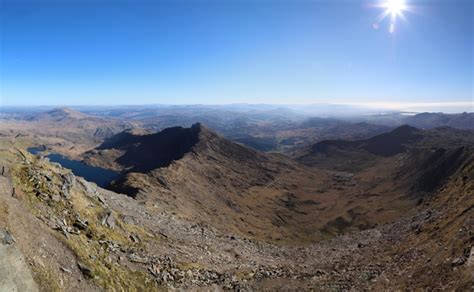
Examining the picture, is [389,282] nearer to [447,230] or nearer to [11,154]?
[447,230]

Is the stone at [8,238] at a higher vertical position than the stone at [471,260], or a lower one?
higher

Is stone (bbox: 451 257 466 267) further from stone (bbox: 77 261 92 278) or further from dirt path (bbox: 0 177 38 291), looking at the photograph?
dirt path (bbox: 0 177 38 291)

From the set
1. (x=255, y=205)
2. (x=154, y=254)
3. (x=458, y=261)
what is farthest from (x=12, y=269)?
(x=255, y=205)

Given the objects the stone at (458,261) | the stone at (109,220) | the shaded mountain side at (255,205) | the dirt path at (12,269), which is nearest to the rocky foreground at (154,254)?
the dirt path at (12,269)

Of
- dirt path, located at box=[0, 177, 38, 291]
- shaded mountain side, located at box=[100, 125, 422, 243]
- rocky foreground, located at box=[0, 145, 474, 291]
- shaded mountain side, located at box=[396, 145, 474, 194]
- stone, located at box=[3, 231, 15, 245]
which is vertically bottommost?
shaded mountain side, located at box=[100, 125, 422, 243]

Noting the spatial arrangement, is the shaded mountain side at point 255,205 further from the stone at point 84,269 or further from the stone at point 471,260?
the stone at point 471,260

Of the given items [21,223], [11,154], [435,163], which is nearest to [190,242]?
[11,154]

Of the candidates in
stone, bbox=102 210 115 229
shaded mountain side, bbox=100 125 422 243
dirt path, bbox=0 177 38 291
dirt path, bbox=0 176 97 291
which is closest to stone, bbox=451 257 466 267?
dirt path, bbox=0 176 97 291

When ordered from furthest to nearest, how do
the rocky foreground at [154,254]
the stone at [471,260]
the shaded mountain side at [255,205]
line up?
the shaded mountain side at [255,205] < the stone at [471,260] < the rocky foreground at [154,254]
